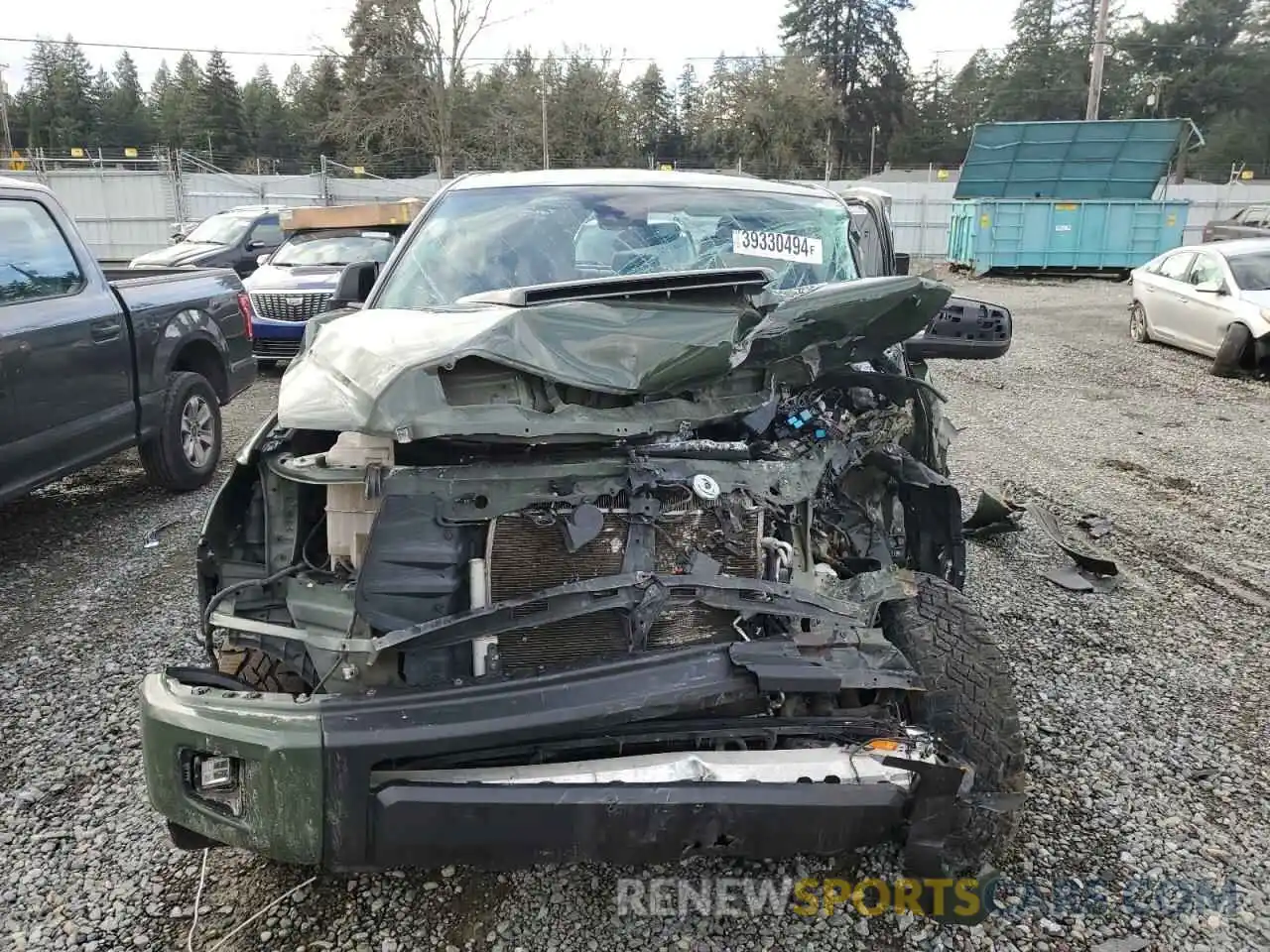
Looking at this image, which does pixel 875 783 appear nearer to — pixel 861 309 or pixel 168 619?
pixel 861 309

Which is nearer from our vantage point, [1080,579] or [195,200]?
[1080,579]

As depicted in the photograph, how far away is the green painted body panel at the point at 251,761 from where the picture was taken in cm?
187

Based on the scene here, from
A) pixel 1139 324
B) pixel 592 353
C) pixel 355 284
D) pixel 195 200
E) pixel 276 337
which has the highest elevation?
pixel 195 200

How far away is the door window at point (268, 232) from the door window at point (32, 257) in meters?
9.17

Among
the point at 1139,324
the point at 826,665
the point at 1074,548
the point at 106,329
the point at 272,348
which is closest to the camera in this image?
the point at 826,665

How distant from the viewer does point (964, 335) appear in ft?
13.8

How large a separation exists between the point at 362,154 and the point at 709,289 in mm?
38399

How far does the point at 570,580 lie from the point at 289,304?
27.4 feet

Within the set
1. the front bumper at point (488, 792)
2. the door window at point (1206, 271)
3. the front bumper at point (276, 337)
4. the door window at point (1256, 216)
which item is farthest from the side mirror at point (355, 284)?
the door window at point (1256, 216)

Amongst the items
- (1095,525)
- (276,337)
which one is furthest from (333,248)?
(1095,525)

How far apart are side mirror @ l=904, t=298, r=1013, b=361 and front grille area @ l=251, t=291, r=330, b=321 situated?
23.5 feet

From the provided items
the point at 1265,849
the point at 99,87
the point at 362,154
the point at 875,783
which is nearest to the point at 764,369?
the point at 875,783

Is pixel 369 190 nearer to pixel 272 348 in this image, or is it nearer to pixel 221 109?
pixel 272 348

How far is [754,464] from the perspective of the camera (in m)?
2.51
